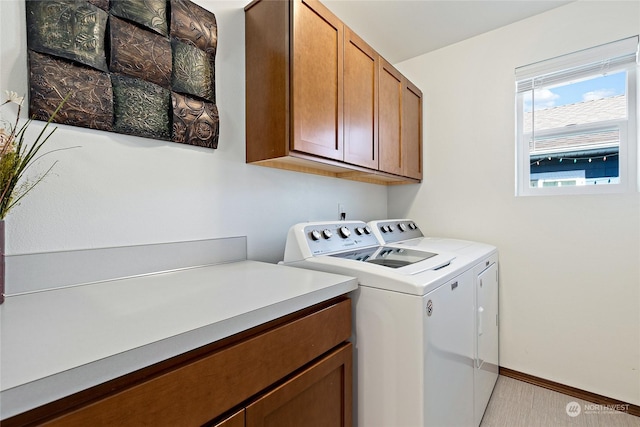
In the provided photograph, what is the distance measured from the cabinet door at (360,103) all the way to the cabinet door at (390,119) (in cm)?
7

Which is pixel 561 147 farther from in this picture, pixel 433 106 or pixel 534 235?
pixel 433 106

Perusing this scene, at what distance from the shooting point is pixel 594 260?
1780 mm

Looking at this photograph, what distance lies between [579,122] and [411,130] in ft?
3.45

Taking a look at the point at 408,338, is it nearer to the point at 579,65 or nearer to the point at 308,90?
the point at 308,90

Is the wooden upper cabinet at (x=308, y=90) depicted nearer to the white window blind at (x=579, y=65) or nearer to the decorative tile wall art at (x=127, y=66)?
the decorative tile wall art at (x=127, y=66)

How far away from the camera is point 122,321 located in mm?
627

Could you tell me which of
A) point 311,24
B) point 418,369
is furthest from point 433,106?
point 418,369

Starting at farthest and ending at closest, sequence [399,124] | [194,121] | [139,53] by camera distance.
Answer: [399,124], [194,121], [139,53]

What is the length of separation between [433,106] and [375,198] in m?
0.89

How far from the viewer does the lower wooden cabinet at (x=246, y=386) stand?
19.3 inches

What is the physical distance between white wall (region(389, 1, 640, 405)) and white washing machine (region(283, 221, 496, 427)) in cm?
99

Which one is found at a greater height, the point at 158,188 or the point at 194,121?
the point at 194,121

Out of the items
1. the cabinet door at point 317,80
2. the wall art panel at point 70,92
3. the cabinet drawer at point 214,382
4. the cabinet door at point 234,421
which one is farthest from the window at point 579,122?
the wall art panel at point 70,92

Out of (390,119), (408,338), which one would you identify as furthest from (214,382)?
(390,119)
